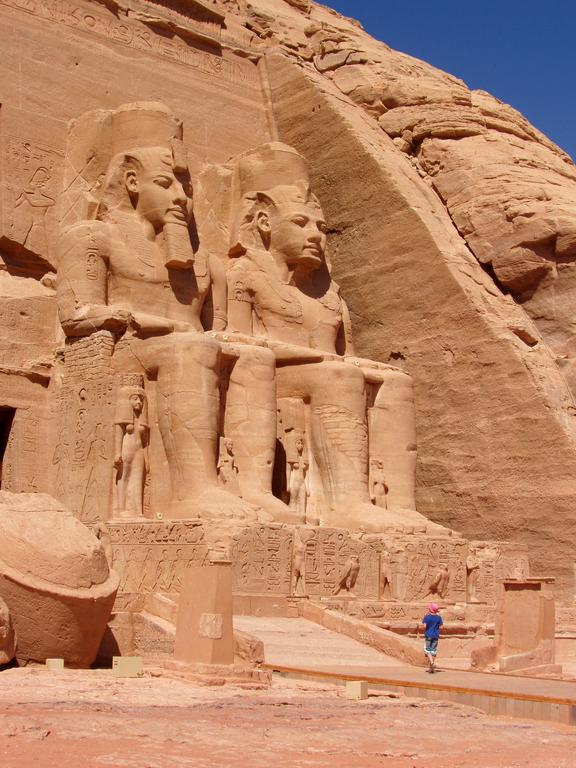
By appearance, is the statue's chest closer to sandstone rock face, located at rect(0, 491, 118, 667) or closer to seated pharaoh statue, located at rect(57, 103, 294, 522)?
seated pharaoh statue, located at rect(57, 103, 294, 522)

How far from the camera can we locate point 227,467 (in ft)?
36.9

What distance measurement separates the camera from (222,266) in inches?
511

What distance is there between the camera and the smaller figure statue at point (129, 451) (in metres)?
10.9

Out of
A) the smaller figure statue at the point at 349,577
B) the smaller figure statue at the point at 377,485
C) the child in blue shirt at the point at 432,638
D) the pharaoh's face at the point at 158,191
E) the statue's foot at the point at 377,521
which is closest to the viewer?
the child in blue shirt at the point at 432,638

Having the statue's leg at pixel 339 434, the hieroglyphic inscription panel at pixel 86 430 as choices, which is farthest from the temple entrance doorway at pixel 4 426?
the statue's leg at pixel 339 434

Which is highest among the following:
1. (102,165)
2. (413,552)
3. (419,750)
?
(102,165)

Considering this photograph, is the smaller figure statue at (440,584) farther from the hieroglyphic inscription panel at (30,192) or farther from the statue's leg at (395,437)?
the hieroglyphic inscription panel at (30,192)

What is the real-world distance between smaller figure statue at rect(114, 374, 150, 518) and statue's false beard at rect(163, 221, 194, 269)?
154 cm

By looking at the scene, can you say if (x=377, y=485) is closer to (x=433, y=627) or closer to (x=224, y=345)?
(x=224, y=345)

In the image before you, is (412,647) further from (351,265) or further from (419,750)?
(351,265)

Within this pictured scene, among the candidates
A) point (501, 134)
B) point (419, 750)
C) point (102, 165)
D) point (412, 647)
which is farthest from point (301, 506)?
point (419, 750)

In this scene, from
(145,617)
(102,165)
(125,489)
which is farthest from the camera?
(102,165)

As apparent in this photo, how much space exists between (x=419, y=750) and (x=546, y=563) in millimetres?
7357

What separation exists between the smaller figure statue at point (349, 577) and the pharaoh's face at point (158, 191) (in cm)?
374
